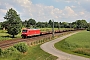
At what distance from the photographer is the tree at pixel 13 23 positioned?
6731 cm

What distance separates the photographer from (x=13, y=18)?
7088 centimetres

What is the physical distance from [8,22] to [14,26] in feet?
19.2

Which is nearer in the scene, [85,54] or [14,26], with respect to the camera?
[85,54]

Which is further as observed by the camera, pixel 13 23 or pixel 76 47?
pixel 13 23

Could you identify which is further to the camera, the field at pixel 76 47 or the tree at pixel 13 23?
the tree at pixel 13 23

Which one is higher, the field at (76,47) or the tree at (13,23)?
the tree at (13,23)

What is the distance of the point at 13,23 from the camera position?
69812mm

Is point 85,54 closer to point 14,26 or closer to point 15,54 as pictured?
point 15,54

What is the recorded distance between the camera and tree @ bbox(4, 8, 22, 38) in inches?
2650

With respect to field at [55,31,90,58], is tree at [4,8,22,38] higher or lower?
higher

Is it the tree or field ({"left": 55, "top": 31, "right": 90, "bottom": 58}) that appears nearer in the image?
field ({"left": 55, "top": 31, "right": 90, "bottom": 58})

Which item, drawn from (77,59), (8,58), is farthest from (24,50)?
(77,59)

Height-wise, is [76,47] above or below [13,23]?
below

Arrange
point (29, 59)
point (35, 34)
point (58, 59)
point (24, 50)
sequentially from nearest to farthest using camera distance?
point (29, 59) < point (58, 59) < point (24, 50) < point (35, 34)
